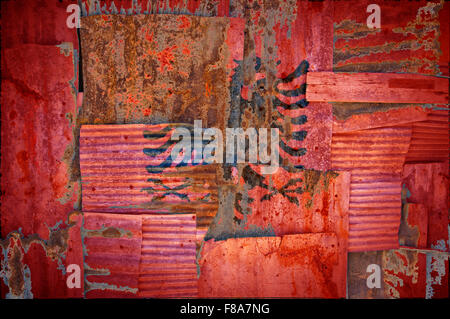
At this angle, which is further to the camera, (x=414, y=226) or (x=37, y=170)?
(x=414, y=226)

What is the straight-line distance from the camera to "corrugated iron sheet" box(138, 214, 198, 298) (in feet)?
6.31

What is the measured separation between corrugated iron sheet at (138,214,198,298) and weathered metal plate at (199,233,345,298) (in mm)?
145

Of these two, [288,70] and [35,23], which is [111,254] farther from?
[288,70]

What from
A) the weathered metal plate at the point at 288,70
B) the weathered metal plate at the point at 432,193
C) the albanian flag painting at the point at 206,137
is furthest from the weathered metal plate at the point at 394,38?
the weathered metal plate at the point at 432,193

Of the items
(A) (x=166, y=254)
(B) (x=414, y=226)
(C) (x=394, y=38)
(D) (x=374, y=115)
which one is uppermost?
(C) (x=394, y=38)

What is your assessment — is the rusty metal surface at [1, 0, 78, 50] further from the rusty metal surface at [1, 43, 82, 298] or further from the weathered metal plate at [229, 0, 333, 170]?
the weathered metal plate at [229, 0, 333, 170]

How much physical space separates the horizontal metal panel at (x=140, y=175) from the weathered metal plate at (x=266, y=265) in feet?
1.01

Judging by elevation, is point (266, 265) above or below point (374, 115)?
below

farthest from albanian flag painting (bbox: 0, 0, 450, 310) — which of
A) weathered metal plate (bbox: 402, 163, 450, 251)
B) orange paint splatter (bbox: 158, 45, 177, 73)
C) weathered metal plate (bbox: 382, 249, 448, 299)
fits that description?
weathered metal plate (bbox: 382, 249, 448, 299)

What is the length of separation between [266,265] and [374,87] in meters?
1.69

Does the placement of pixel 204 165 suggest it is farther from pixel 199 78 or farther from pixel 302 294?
pixel 302 294

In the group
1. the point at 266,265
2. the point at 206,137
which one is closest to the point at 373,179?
the point at 266,265

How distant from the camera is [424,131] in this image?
6.47ft

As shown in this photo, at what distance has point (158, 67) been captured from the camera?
1.89 meters
